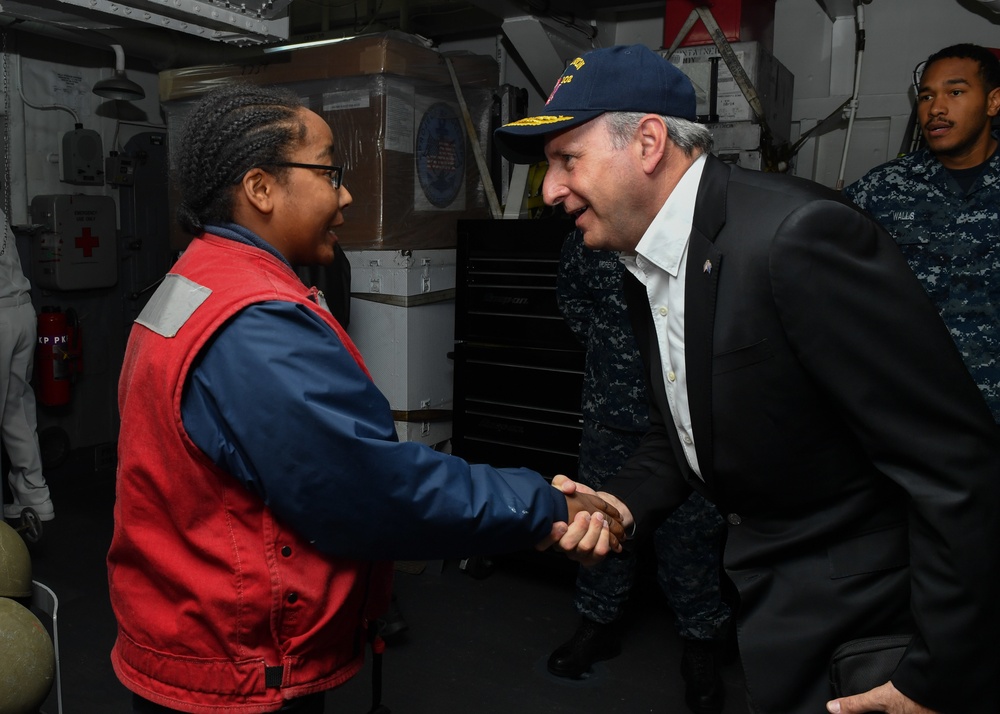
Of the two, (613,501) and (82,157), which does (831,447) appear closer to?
(613,501)

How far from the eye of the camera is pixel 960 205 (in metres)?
2.76

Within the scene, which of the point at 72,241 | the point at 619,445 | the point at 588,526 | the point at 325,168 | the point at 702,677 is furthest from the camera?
the point at 72,241

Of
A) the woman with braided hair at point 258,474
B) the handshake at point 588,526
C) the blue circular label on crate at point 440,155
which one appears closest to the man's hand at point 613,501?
the handshake at point 588,526

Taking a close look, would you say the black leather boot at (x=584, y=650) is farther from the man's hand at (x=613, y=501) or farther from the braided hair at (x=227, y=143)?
the braided hair at (x=227, y=143)

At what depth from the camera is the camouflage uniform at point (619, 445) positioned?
2.76 metres

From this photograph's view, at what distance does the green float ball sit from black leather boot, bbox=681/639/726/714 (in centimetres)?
192

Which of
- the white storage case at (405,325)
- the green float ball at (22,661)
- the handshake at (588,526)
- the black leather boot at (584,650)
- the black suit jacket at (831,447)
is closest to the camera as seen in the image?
the black suit jacket at (831,447)

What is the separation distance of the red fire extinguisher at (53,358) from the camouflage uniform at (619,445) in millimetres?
3206

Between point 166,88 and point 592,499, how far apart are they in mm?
3505

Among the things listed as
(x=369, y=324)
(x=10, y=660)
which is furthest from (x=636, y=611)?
(x=10, y=660)

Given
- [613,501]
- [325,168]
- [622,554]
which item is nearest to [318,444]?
[325,168]

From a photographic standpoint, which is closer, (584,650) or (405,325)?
(584,650)

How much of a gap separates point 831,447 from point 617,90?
0.64 meters

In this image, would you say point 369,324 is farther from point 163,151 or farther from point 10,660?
point 163,151
